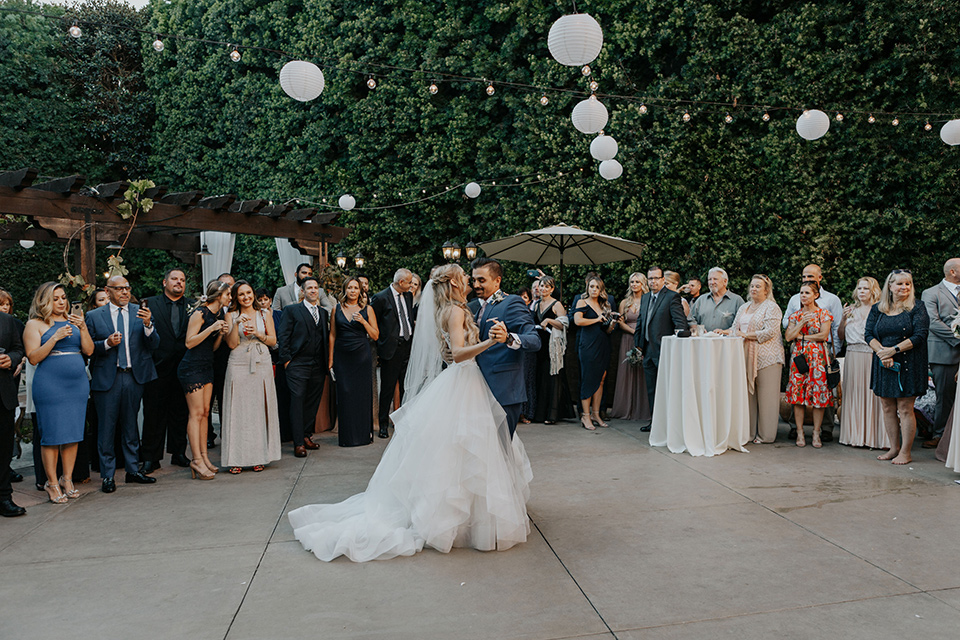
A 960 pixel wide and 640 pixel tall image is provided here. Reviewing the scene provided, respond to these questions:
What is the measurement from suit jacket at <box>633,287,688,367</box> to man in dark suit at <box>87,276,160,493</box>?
4955 millimetres

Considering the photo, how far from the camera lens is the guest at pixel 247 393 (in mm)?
5789

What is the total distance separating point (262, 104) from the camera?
1631 centimetres

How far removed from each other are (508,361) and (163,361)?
352 centimetres

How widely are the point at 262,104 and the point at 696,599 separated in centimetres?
1610

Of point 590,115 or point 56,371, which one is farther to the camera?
point 590,115

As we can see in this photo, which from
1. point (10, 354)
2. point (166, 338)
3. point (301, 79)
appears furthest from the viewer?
point (301, 79)

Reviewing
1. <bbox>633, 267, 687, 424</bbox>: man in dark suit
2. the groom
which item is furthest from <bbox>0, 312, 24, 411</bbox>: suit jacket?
<bbox>633, 267, 687, 424</bbox>: man in dark suit

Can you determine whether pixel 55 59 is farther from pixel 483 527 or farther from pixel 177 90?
pixel 483 527

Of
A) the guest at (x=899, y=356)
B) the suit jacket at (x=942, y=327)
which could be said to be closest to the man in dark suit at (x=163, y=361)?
the guest at (x=899, y=356)

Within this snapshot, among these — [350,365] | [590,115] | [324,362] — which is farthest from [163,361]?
[590,115]

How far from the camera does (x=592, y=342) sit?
25.7 feet

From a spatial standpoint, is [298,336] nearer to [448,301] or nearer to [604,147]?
[448,301]

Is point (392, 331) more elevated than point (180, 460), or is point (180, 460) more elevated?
point (392, 331)

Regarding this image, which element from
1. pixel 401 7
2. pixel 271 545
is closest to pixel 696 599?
pixel 271 545
